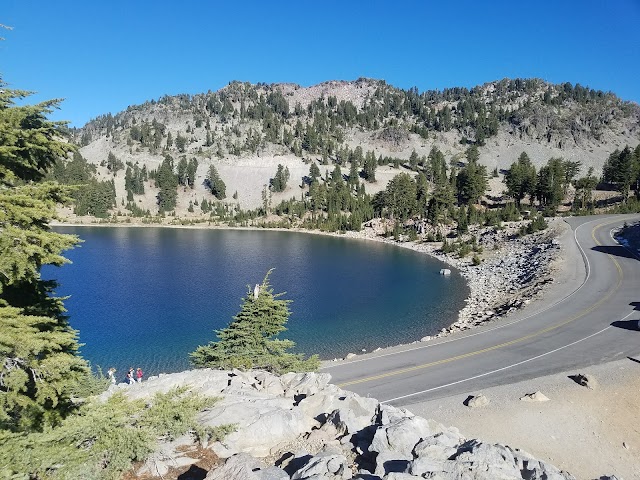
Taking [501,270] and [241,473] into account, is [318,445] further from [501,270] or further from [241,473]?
[501,270]

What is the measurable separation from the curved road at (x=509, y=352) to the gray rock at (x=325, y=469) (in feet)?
34.8

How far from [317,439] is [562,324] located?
25979 millimetres

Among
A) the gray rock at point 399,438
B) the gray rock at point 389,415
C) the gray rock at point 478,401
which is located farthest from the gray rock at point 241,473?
the gray rock at point 478,401

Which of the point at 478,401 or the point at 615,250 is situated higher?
the point at 615,250

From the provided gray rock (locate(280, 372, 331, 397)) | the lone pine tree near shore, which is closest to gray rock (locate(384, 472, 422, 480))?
gray rock (locate(280, 372, 331, 397))

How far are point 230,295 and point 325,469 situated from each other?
3992cm

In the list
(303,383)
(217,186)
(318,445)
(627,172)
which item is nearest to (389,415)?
(318,445)

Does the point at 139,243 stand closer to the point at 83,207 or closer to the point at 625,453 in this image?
the point at 83,207

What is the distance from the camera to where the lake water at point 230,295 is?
33.4m

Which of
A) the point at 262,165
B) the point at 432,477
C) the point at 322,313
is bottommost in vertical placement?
the point at 322,313

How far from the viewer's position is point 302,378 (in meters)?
16.7

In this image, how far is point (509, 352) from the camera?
25.7 meters

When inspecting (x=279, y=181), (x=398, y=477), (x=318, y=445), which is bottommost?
(x=318, y=445)

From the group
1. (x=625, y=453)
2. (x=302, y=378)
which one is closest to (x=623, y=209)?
(x=625, y=453)
